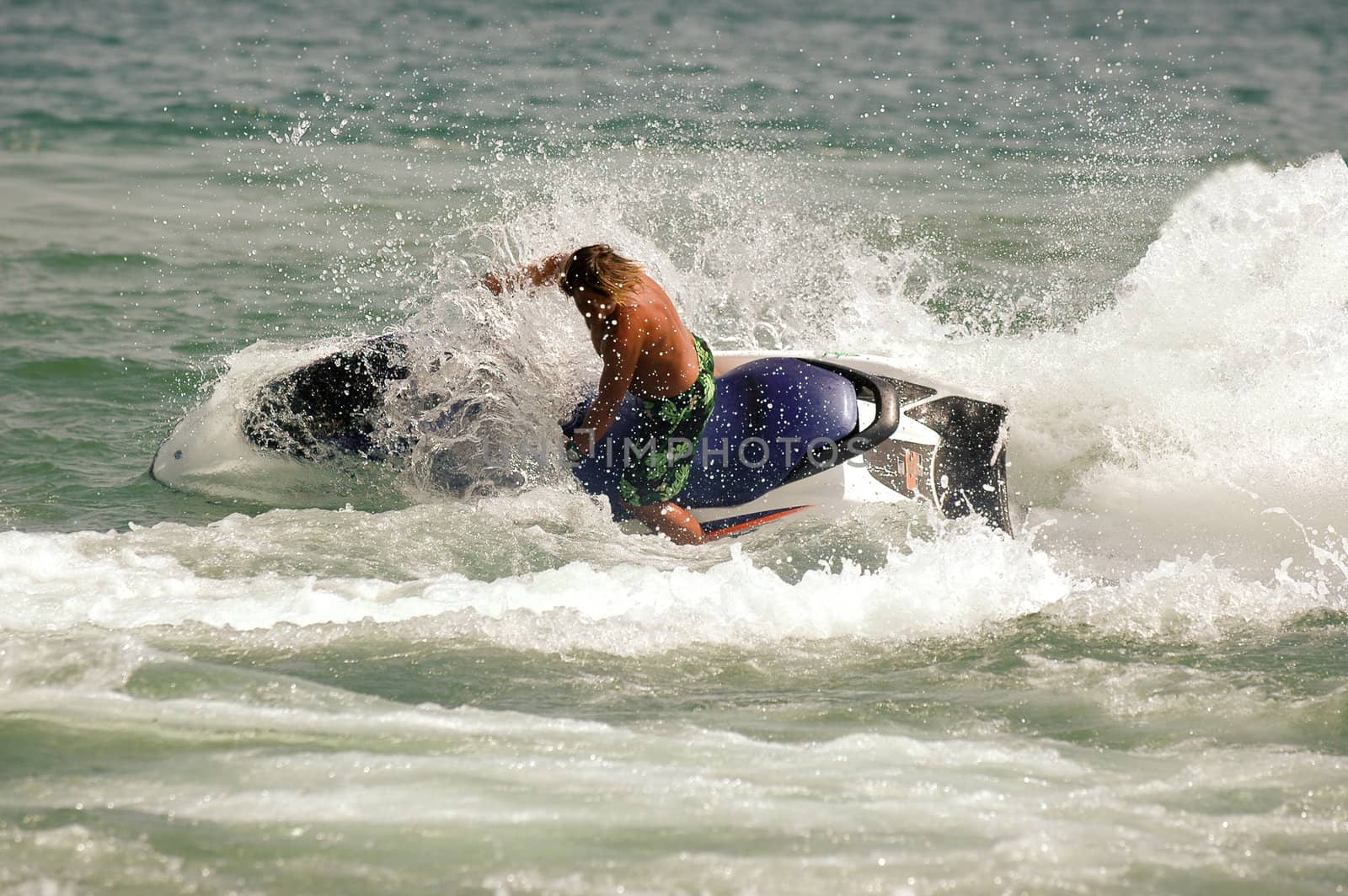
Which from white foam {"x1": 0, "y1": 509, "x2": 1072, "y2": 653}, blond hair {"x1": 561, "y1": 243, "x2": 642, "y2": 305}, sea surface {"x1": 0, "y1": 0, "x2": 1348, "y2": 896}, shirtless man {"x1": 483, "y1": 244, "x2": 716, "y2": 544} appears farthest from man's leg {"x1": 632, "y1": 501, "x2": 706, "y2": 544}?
blond hair {"x1": 561, "y1": 243, "x2": 642, "y2": 305}

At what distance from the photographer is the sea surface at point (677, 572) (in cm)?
314

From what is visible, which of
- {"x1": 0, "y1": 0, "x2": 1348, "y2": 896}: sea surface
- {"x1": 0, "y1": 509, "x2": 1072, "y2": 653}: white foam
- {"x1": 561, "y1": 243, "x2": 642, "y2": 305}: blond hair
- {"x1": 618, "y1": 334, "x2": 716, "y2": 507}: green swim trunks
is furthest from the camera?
{"x1": 618, "y1": 334, "x2": 716, "y2": 507}: green swim trunks

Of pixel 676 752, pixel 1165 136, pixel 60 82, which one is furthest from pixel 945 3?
pixel 676 752

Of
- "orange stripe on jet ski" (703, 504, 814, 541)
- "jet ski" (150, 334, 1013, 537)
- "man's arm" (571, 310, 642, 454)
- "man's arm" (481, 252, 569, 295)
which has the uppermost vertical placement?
"man's arm" (481, 252, 569, 295)

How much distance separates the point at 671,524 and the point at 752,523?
0.35 meters

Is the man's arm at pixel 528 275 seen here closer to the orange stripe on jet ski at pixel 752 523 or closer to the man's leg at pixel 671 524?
the man's leg at pixel 671 524

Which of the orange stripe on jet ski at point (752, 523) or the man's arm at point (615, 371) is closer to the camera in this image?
the man's arm at point (615, 371)

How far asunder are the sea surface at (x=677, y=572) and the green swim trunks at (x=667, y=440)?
24 centimetres

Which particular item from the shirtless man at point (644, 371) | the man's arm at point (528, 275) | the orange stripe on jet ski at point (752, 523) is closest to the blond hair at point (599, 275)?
the shirtless man at point (644, 371)

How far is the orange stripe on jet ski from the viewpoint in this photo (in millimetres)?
5547

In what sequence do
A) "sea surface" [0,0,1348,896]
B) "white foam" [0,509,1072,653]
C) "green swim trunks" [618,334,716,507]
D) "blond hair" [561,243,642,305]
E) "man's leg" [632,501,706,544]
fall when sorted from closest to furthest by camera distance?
"sea surface" [0,0,1348,896] → "white foam" [0,509,1072,653] → "blond hair" [561,243,642,305] → "green swim trunks" [618,334,716,507] → "man's leg" [632,501,706,544]

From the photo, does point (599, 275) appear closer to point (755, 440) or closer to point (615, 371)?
point (615, 371)

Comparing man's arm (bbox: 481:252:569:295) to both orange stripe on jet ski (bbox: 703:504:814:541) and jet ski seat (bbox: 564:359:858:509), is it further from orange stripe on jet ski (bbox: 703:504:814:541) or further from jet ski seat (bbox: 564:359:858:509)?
orange stripe on jet ski (bbox: 703:504:814:541)

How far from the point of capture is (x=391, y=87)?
16156mm
